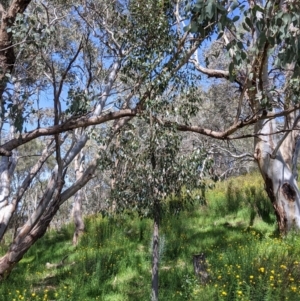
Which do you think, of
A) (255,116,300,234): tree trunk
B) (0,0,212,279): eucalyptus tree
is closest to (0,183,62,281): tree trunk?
(0,0,212,279): eucalyptus tree

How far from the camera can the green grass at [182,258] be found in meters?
5.44

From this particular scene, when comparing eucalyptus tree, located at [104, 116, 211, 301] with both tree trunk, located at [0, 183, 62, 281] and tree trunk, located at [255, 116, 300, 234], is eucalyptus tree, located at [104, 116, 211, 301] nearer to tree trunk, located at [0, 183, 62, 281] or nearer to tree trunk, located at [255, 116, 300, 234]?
tree trunk, located at [0, 183, 62, 281]

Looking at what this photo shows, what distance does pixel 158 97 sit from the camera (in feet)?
17.9

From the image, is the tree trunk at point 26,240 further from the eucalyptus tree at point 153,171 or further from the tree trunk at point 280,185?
the tree trunk at point 280,185

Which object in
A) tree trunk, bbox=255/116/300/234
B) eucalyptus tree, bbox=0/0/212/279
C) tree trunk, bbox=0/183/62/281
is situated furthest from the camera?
tree trunk, bbox=255/116/300/234

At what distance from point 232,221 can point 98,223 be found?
332 cm

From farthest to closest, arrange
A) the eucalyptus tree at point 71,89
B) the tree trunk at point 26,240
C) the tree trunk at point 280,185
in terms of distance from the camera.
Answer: the tree trunk at point 280,185 → the tree trunk at point 26,240 → the eucalyptus tree at point 71,89

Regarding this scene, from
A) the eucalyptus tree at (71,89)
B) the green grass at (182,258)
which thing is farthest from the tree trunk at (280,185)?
the eucalyptus tree at (71,89)

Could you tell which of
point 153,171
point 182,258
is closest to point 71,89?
point 153,171

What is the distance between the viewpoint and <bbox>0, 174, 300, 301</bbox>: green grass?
5.44m

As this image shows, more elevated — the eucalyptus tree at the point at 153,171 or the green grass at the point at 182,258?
the eucalyptus tree at the point at 153,171

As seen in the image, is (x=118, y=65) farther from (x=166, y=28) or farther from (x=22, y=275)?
(x=22, y=275)

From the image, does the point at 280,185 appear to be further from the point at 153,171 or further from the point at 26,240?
the point at 26,240

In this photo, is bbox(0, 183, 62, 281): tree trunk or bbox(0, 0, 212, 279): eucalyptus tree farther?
bbox(0, 183, 62, 281): tree trunk
